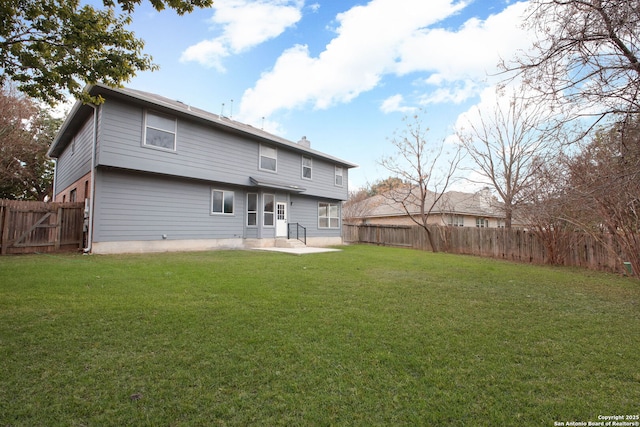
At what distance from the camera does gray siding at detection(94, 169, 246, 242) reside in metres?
10.0

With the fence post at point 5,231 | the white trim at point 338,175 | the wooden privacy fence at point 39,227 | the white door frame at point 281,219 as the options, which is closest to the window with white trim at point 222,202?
the white door frame at point 281,219

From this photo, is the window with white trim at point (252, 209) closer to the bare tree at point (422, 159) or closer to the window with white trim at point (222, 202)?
the window with white trim at point (222, 202)

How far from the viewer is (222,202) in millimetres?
13312

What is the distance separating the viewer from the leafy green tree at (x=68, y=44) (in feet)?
18.2

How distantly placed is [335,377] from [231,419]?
0.91 meters

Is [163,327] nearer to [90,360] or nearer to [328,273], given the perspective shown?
[90,360]

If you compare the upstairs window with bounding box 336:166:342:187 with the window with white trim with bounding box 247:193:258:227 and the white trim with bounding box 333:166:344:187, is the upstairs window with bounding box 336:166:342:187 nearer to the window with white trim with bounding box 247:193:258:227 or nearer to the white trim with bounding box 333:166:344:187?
the white trim with bounding box 333:166:344:187

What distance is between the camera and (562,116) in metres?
4.52

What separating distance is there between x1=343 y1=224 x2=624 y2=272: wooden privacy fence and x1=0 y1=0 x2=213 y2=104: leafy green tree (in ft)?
43.6

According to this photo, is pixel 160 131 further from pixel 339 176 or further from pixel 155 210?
pixel 339 176

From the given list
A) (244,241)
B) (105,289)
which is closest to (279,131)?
(244,241)

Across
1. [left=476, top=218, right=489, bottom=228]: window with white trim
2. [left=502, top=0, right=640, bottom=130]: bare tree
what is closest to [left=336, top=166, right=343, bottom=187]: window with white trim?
[left=476, top=218, right=489, bottom=228]: window with white trim

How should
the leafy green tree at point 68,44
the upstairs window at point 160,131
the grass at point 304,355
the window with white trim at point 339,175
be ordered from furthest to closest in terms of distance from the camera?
1. the window with white trim at point 339,175
2. the upstairs window at point 160,131
3. the leafy green tree at point 68,44
4. the grass at point 304,355

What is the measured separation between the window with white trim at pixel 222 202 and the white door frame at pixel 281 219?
8.07ft
